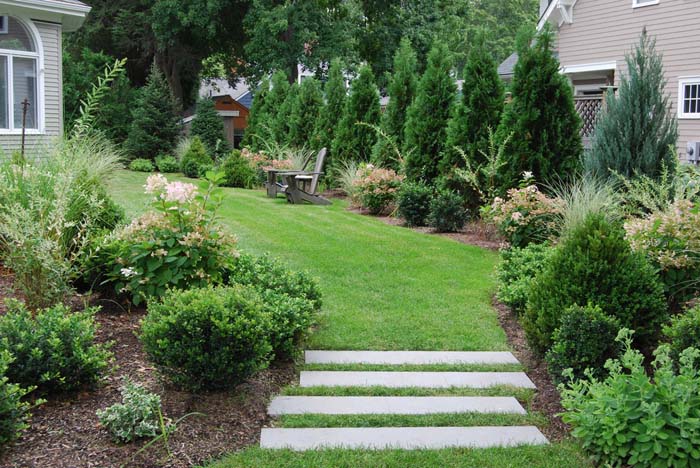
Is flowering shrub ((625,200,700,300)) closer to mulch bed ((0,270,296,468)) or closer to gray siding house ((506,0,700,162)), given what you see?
mulch bed ((0,270,296,468))

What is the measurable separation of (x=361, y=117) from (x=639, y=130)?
668 centimetres

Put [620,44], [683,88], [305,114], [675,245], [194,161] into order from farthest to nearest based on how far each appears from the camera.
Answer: [194,161] → [305,114] → [620,44] → [683,88] → [675,245]

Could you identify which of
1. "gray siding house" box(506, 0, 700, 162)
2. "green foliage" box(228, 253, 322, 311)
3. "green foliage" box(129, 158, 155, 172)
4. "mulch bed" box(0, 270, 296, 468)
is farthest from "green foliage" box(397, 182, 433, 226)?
"green foliage" box(129, 158, 155, 172)

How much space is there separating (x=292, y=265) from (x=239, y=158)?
9.77 metres

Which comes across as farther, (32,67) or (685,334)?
(32,67)

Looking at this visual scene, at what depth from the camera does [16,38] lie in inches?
561

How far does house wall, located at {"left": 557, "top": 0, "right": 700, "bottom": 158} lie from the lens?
15.6m

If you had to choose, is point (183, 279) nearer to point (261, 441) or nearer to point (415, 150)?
point (261, 441)

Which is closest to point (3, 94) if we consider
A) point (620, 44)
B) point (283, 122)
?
point (283, 122)

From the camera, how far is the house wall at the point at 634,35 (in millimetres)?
15641

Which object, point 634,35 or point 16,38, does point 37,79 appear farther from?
point 634,35

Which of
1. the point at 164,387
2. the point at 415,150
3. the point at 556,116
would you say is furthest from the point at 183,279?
the point at 415,150

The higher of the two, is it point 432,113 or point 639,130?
point 432,113

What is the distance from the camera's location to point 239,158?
16.9 metres
